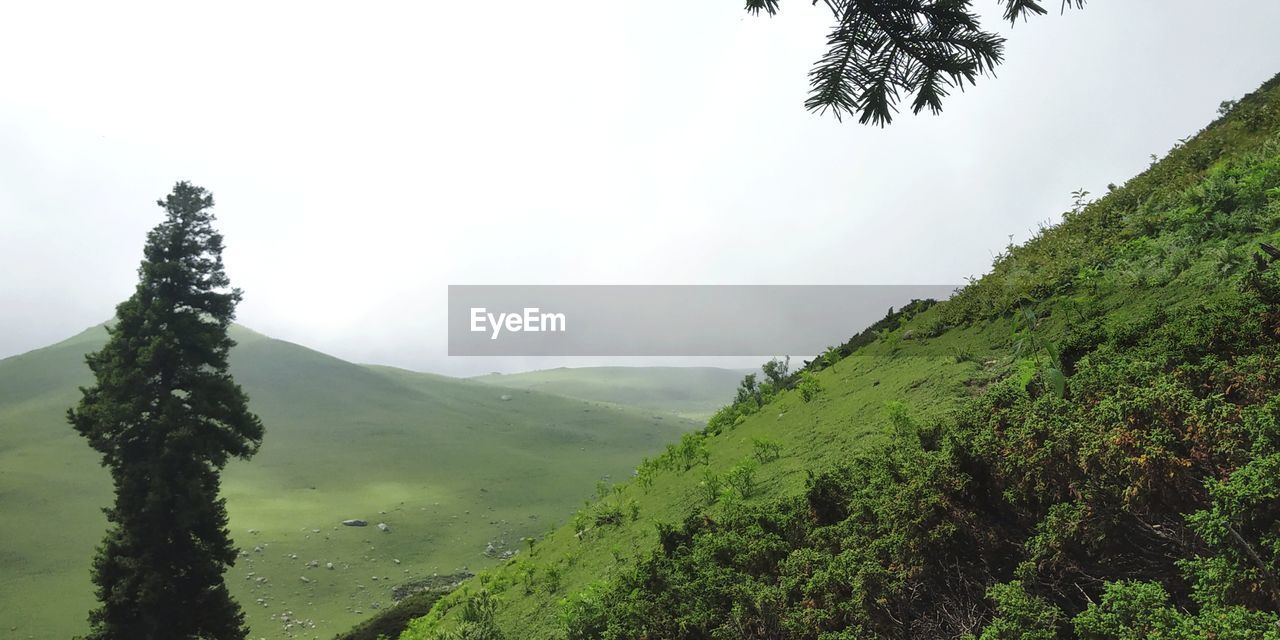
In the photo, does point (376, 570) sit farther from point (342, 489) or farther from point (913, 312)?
point (913, 312)

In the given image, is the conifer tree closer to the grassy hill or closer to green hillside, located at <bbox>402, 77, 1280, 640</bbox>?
green hillside, located at <bbox>402, 77, 1280, 640</bbox>

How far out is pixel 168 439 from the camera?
17.7m

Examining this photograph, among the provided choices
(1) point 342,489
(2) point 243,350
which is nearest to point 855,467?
(1) point 342,489

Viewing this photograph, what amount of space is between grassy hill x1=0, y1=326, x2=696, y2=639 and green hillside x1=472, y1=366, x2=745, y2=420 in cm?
4385

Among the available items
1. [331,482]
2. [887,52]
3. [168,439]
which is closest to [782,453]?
[887,52]

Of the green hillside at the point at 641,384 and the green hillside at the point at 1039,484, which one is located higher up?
the green hillside at the point at 1039,484

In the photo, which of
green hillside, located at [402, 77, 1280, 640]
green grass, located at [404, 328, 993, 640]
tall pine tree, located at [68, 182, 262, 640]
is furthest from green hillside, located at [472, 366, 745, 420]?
green hillside, located at [402, 77, 1280, 640]

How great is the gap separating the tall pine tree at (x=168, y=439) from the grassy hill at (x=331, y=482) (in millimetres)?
8663

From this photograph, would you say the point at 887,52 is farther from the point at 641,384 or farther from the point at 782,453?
the point at 641,384

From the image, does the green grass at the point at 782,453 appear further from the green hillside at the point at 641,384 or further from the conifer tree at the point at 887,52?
the green hillside at the point at 641,384

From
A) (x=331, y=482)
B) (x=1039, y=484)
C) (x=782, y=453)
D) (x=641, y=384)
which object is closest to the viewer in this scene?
(x=1039, y=484)

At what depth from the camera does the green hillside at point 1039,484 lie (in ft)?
10.4

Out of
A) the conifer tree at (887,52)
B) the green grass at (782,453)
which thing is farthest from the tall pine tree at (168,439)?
the conifer tree at (887,52)

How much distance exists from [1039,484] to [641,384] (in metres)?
157
